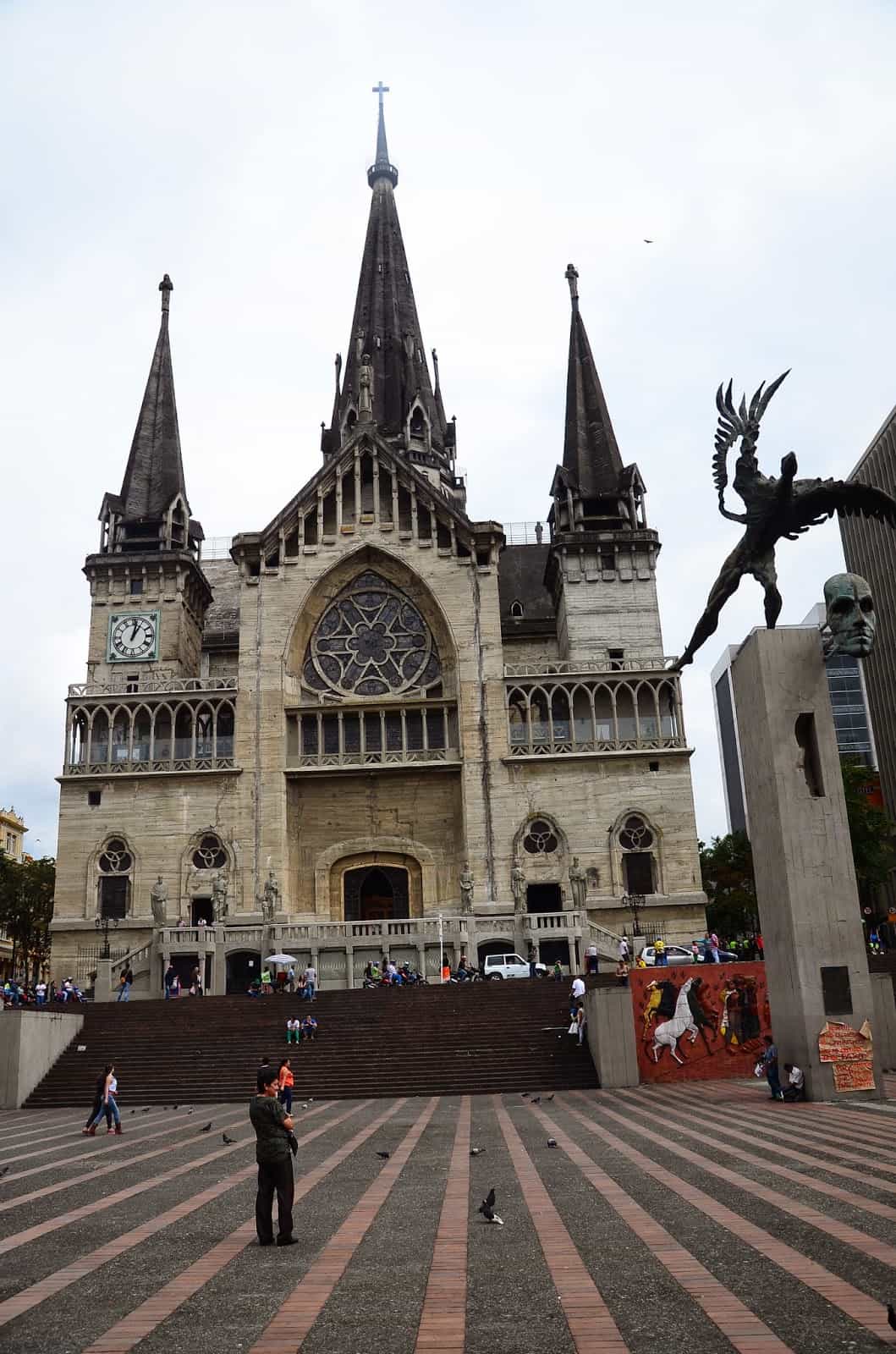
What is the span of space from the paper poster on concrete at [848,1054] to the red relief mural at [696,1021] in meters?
6.95

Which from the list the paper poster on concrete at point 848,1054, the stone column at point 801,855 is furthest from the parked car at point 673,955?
the paper poster on concrete at point 848,1054

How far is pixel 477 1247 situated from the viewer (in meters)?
8.95

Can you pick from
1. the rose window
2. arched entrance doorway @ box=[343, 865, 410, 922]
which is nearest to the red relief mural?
arched entrance doorway @ box=[343, 865, 410, 922]

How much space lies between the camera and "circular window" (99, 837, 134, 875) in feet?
157

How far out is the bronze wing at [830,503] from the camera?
2139cm

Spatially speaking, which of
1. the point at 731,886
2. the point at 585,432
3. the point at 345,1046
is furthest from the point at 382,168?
the point at 345,1046

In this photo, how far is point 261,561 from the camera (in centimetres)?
5194

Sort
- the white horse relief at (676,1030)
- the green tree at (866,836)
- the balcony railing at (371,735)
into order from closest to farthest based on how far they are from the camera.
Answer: the white horse relief at (676,1030) < the balcony railing at (371,735) < the green tree at (866,836)

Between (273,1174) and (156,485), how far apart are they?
50909mm

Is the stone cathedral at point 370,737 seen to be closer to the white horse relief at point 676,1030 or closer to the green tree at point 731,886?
the white horse relief at point 676,1030

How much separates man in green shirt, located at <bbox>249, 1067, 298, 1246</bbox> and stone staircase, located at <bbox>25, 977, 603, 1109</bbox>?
58.5 ft

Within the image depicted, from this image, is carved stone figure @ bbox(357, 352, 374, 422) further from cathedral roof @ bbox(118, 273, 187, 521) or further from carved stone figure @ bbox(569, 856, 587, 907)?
carved stone figure @ bbox(569, 856, 587, 907)

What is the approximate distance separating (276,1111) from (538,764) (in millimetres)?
38965

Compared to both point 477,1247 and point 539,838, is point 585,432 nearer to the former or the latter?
point 539,838
